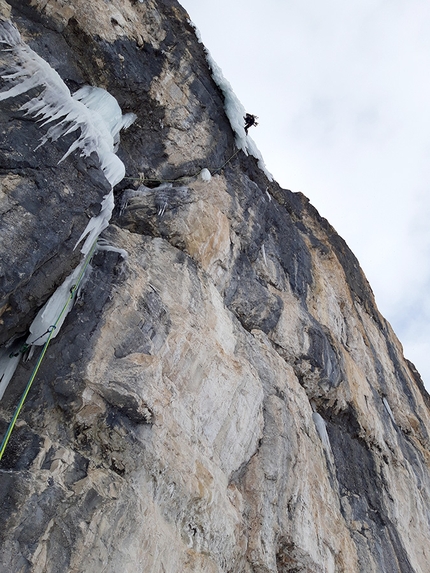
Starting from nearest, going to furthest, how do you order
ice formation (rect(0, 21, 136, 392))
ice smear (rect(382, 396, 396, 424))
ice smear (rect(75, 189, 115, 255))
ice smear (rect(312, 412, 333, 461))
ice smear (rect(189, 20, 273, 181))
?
1. ice formation (rect(0, 21, 136, 392))
2. ice smear (rect(75, 189, 115, 255))
3. ice smear (rect(312, 412, 333, 461))
4. ice smear (rect(189, 20, 273, 181))
5. ice smear (rect(382, 396, 396, 424))

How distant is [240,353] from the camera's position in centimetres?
845

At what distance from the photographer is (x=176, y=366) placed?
22.7 feet

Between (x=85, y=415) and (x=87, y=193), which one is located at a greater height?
(x=87, y=193)

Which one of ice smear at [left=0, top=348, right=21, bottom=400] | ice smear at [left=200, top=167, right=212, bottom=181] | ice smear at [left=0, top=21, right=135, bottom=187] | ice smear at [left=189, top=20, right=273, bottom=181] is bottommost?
ice smear at [left=0, top=348, right=21, bottom=400]

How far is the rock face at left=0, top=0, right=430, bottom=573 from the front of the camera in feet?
17.5

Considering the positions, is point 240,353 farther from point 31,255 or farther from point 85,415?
point 31,255

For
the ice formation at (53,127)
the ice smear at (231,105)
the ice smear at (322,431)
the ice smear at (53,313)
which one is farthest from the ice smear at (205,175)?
the ice smear at (322,431)

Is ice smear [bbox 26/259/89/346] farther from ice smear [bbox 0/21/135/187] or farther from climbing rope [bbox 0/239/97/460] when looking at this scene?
ice smear [bbox 0/21/135/187]

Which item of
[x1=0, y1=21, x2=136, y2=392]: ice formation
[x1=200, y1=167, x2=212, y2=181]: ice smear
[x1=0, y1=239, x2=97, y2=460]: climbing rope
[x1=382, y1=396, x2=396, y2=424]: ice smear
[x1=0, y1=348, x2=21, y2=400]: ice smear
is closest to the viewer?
[x1=0, y1=239, x2=97, y2=460]: climbing rope

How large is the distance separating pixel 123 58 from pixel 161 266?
4.20 metres

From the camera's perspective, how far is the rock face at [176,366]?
5336 millimetres

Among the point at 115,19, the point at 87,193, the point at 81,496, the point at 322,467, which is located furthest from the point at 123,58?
the point at 322,467

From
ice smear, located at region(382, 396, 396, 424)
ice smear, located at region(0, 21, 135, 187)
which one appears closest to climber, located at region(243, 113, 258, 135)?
ice smear, located at region(0, 21, 135, 187)

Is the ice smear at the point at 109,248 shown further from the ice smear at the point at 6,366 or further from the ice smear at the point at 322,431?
the ice smear at the point at 322,431
